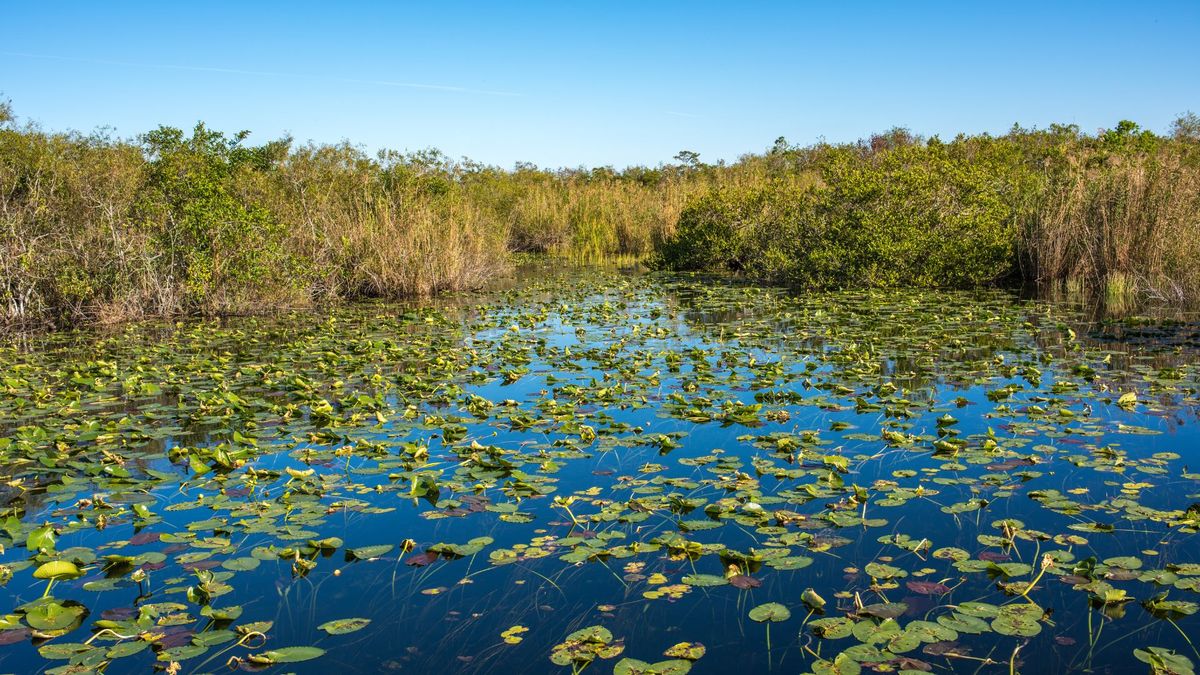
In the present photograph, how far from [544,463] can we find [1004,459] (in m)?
2.68

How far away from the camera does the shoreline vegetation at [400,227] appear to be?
38.8 ft

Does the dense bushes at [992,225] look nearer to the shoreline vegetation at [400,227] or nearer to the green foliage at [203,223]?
the shoreline vegetation at [400,227]

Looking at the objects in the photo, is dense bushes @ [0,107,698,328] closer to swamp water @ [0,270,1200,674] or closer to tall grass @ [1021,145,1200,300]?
swamp water @ [0,270,1200,674]

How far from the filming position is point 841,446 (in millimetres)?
5473

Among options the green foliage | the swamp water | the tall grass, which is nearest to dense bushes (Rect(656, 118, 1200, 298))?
the tall grass

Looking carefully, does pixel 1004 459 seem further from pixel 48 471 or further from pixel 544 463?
pixel 48 471

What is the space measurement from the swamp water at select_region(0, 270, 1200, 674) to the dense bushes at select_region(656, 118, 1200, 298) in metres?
4.37

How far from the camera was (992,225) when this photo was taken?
14156 mm

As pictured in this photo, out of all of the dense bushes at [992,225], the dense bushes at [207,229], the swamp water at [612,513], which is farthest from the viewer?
the dense bushes at [992,225]

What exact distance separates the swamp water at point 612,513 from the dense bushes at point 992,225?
437 centimetres

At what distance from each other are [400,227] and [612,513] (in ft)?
38.5

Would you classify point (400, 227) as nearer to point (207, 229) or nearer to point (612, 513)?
point (207, 229)

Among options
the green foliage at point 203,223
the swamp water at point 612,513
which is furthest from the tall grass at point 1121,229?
the green foliage at point 203,223

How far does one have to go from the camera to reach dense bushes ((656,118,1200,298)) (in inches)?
484
